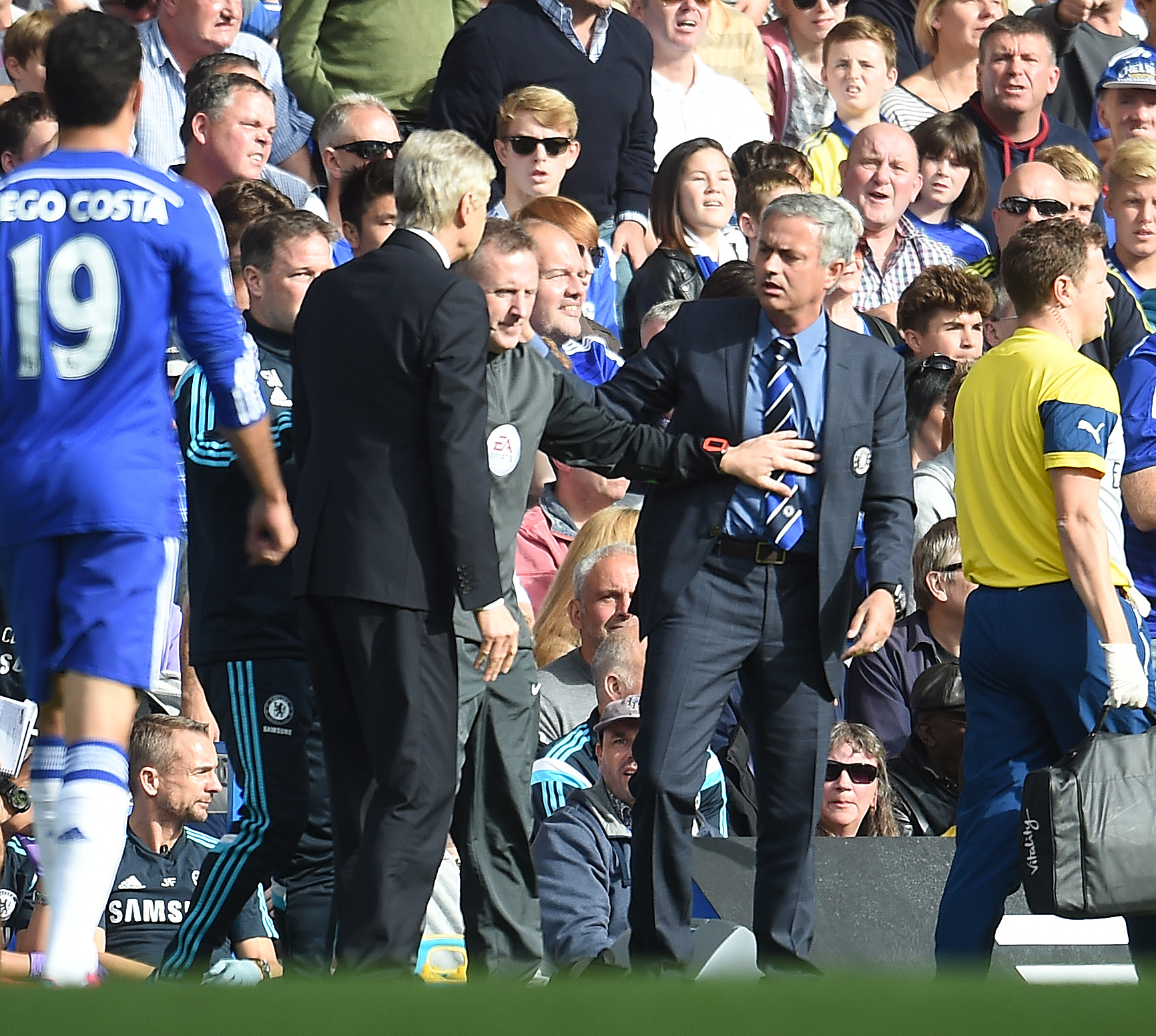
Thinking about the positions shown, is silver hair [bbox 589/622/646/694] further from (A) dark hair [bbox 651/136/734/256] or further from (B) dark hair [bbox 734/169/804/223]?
(A) dark hair [bbox 651/136/734/256]

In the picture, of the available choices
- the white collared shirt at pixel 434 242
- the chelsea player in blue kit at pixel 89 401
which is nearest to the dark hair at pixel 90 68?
the chelsea player in blue kit at pixel 89 401

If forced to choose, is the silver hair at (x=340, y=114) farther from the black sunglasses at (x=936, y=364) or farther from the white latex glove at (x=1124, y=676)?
the white latex glove at (x=1124, y=676)

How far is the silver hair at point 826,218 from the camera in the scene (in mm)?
5980

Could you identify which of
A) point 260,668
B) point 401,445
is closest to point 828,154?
point 260,668

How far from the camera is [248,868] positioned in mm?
5426

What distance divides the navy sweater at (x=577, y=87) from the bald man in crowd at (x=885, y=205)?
1098 mm

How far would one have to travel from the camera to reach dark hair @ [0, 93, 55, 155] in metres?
8.41

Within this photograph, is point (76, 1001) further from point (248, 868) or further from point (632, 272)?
point (632, 272)

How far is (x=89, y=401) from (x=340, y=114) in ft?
16.0

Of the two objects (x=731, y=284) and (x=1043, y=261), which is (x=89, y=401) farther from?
(x=731, y=284)

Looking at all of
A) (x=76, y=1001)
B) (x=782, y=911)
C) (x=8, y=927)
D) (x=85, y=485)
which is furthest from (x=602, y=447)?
(x=76, y=1001)

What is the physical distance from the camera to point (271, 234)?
579cm

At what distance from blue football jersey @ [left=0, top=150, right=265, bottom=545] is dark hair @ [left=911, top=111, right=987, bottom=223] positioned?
632 cm

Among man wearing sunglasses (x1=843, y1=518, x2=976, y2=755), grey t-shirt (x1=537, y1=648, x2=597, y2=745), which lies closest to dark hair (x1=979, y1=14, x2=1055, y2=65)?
man wearing sunglasses (x1=843, y1=518, x2=976, y2=755)
